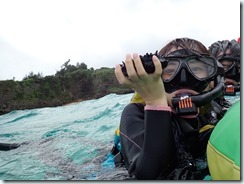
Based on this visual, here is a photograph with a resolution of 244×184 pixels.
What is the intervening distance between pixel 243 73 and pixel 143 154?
0.62 metres

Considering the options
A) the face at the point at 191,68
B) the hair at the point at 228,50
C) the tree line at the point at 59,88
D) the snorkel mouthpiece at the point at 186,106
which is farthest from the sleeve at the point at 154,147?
the tree line at the point at 59,88

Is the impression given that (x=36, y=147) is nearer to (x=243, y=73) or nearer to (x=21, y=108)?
(x=243, y=73)

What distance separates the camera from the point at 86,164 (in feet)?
9.29

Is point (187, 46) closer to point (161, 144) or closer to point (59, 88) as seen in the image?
point (161, 144)

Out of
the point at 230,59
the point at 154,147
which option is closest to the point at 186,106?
the point at 154,147

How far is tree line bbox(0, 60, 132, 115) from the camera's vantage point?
1595 centimetres

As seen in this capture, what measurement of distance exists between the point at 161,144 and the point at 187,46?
73 cm

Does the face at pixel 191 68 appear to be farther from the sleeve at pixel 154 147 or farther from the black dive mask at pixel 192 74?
the sleeve at pixel 154 147

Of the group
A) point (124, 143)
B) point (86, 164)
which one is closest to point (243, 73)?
point (124, 143)

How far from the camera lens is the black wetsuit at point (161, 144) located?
4.40 ft

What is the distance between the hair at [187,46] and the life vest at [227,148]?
78 centimetres

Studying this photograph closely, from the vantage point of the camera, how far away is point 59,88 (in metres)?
18.7

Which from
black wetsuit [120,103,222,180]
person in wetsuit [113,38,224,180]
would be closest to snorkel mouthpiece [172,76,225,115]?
person in wetsuit [113,38,224,180]

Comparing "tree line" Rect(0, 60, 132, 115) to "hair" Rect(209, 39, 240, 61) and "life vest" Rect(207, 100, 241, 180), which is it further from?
"life vest" Rect(207, 100, 241, 180)
